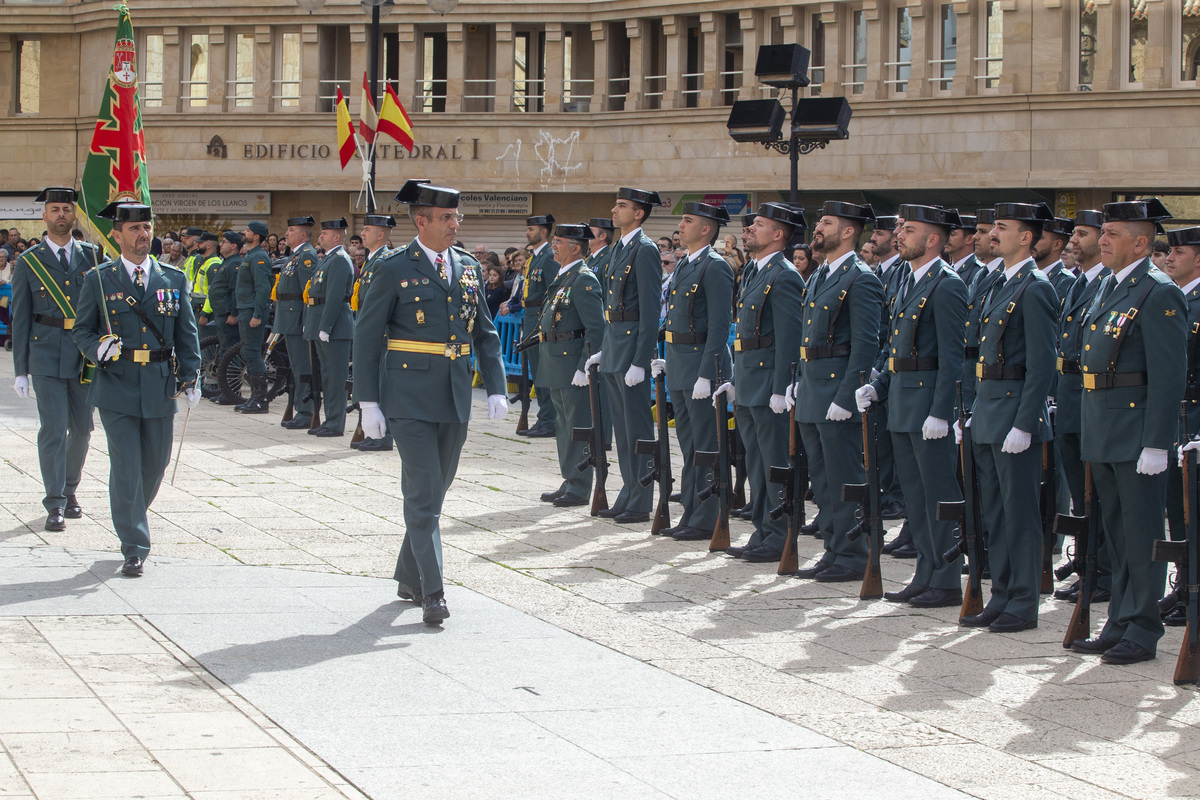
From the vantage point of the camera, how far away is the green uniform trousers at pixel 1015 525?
714cm

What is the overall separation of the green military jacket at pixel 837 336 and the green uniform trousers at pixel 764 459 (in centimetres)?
46

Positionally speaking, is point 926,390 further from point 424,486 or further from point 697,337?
point 424,486

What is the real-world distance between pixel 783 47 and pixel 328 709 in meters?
11.6

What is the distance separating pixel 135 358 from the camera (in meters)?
8.12

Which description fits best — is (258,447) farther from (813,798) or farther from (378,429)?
(813,798)

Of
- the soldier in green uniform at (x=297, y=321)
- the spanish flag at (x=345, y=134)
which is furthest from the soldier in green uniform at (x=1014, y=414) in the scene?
the spanish flag at (x=345, y=134)

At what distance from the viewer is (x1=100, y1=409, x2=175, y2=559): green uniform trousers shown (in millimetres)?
7922

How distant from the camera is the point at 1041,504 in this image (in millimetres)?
7738

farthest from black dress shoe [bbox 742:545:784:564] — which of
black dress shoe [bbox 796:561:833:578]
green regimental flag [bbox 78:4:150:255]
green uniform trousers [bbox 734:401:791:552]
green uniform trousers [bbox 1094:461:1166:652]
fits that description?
green regimental flag [bbox 78:4:150:255]

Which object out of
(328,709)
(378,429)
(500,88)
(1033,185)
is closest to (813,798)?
(328,709)

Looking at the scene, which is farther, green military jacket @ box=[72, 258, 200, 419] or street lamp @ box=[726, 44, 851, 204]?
street lamp @ box=[726, 44, 851, 204]

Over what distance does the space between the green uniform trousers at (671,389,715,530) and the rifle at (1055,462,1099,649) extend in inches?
116

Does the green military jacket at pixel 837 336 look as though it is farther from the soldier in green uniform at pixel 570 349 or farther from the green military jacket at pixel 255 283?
the green military jacket at pixel 255 283

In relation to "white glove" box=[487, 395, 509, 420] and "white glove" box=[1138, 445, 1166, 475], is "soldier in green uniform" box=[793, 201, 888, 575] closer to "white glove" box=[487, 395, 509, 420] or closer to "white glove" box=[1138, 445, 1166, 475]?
"white glove" box=[487, 395, 509, 420]
